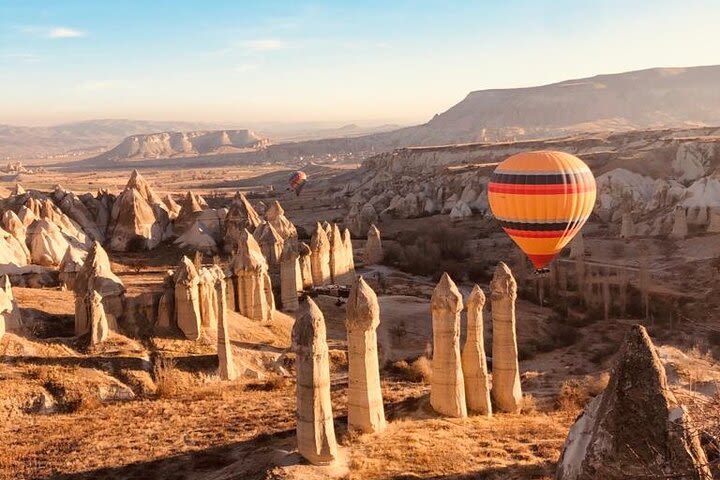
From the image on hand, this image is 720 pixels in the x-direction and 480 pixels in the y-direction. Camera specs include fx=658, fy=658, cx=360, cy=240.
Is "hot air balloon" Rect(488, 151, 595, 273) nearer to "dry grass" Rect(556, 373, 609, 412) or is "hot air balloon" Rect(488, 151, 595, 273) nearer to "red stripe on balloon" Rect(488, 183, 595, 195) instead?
"red stripe on balloon" Rect(488, 183, 595, 195)

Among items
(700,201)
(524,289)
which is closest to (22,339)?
(524,289)

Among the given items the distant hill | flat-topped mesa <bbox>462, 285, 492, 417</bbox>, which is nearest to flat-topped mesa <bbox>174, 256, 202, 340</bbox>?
flat-topped mesa <bbox>462, 285, 492, 417</bbox>

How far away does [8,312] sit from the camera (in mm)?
18938

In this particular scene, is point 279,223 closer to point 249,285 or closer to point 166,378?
point 249,285

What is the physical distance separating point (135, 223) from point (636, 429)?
1401 inches

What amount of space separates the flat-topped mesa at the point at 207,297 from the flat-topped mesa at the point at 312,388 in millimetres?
9935

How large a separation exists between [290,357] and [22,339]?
815cm

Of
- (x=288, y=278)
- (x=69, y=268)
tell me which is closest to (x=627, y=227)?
(x=288, y=278)

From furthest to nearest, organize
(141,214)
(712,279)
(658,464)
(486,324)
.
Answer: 1. (141,214)
2. (712,279)
3. (486,324)
4. (658,464)

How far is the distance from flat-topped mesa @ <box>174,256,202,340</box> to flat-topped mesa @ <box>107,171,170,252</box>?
19794 millimetres

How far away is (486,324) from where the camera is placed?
28.4 meters

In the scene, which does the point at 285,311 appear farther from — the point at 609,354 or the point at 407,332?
the point at 609,354

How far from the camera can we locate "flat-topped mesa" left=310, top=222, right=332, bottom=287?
104 feet

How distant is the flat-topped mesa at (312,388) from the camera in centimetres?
1173
